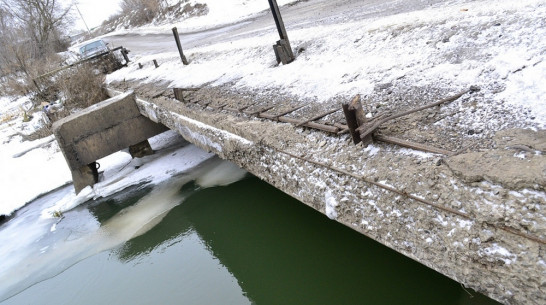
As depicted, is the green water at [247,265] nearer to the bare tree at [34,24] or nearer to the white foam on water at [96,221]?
the white foam on water at [96,221]

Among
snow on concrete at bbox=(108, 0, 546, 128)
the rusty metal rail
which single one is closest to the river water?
the rusty metal rail

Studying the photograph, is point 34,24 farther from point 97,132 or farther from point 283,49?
point 283,49

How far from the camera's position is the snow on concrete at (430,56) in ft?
8.09

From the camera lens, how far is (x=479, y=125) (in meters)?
2.11

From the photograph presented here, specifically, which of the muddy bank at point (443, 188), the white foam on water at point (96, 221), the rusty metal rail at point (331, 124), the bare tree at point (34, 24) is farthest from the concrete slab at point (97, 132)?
the bare tree at point (34, 24)

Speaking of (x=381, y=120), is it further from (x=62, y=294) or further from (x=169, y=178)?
(x=169, y=178)

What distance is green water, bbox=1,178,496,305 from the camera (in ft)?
10.2

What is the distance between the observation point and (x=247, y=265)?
391 cm

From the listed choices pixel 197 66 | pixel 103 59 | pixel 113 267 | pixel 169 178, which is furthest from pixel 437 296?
pixel 103 59

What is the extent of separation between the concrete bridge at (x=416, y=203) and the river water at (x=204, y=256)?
1.04m

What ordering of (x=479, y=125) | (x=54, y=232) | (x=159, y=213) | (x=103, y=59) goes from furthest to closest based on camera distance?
(x=103, y=59)
(x=54, y=232)
(x=159, y=213)
(x=479, y=125)

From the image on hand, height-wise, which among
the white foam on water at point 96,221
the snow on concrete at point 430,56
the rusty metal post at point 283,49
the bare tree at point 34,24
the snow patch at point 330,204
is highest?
the bare tree at point 34,24

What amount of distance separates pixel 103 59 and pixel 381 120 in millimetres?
15330

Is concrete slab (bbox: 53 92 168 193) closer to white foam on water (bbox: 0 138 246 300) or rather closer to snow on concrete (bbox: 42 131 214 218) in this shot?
snow on concrete (bbox: 42 131 214 218)
